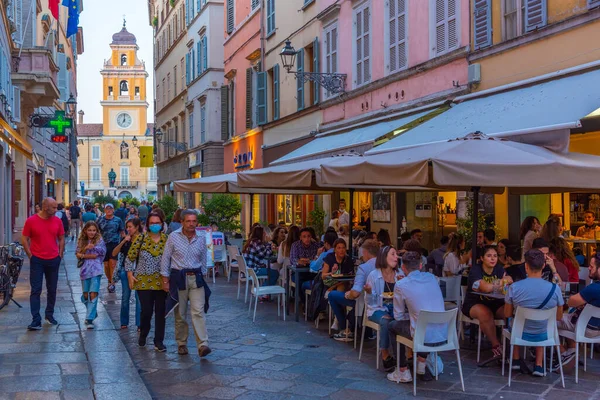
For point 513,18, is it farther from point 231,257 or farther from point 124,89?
point 124,89

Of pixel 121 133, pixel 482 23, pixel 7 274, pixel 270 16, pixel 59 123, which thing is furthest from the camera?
pixel 121 133

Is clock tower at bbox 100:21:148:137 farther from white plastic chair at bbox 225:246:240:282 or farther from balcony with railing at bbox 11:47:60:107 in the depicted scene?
white plastic chair at bbox 225:246:240:282

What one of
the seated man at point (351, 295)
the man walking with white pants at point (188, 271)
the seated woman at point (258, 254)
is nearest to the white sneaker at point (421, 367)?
the seated man at point (351, 295)

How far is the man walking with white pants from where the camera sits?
312 inches

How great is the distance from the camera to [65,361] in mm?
7734

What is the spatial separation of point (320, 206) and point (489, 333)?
13368mm

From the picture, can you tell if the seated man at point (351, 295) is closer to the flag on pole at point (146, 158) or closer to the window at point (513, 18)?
the window at point (513, 18)

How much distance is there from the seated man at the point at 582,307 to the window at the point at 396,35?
28.5 ft

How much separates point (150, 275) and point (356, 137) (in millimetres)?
8853

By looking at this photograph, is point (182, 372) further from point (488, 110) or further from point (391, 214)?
point (391, 214)

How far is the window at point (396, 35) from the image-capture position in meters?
15.4

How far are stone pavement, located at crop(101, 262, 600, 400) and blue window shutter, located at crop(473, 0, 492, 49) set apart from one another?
609 centimetres

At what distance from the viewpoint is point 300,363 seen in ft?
25.4

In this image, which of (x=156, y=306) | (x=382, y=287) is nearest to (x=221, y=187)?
(x=156, y=306)
